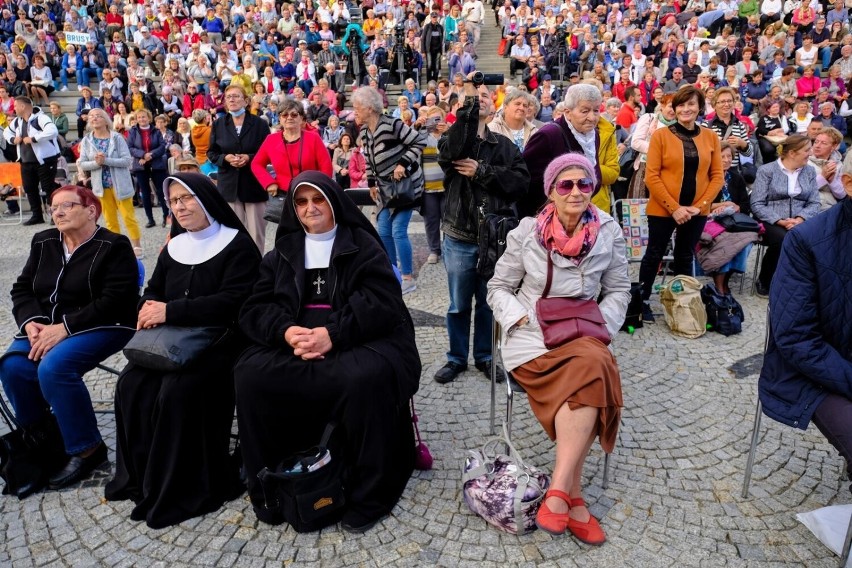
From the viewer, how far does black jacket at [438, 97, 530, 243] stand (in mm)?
3770

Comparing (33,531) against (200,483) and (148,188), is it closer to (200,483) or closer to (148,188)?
(200,483)

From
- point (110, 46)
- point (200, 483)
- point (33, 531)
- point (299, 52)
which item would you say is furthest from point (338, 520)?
point (110, 46)

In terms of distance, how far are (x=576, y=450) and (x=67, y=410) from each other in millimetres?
2729

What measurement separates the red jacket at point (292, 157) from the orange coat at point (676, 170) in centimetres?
299

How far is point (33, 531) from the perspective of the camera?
298cm

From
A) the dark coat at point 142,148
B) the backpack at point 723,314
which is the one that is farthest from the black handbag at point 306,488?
the dark coat at point 142,148

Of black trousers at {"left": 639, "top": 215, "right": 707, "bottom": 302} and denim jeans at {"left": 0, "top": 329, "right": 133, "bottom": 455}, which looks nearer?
denim jeans at {"left": 0, "top": 329, "right": 133, "bottom": 455}

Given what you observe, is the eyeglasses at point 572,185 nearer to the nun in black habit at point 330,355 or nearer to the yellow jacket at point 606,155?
the nun in black habit at point 330,355

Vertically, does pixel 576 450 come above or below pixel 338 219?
below

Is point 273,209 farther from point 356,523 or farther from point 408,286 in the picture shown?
point 356,523

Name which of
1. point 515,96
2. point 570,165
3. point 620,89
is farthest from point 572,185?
point 620,89

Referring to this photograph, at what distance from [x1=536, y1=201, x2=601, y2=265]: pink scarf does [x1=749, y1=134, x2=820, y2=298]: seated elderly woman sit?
3589mm

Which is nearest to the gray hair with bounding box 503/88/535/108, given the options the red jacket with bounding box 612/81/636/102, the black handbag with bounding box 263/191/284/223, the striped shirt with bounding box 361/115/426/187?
the striped shirt with bounding box 361/115/426/187

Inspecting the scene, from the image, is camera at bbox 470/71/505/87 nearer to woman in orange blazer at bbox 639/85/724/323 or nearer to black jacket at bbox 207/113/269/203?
woman in orange blazer at bbox 639/85/724/323
